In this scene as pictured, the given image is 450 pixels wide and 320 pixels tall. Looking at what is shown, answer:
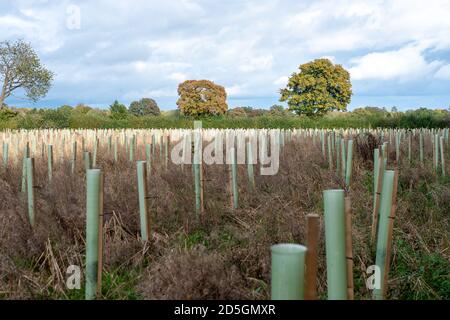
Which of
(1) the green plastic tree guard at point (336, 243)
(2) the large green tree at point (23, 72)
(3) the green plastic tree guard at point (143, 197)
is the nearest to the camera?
(1) the green plastic tree guard at point (336, 243)

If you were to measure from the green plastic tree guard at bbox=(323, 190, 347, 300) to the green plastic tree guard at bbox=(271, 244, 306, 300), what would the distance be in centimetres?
52

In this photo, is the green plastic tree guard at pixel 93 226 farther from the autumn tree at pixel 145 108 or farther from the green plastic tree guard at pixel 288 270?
the autumn tree at pixel 145 108

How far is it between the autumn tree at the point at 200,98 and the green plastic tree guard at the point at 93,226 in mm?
48661

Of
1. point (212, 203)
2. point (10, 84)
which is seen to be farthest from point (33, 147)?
point (10, 84)

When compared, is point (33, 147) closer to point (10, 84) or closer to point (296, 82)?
point (10, 84)

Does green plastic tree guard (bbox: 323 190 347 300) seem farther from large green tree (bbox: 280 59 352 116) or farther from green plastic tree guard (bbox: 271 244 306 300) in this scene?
large green tree (bbox: 280 59 352 116)

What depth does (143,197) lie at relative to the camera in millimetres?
3963

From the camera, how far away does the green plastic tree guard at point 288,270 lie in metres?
1.58

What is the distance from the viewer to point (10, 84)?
1528 inches

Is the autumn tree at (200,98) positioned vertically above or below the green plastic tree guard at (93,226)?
above

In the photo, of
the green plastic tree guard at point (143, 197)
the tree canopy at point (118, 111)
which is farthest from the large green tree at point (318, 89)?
the green plastic tree guard at point (143, 197)

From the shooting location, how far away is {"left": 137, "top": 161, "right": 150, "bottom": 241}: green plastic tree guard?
12.8 feet

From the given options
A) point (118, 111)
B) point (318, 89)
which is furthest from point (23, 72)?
point (318, 89)

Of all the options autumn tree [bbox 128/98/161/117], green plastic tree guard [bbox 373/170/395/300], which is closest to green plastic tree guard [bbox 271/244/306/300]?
green plastic tree guard [bbox 373/170/395/300]
